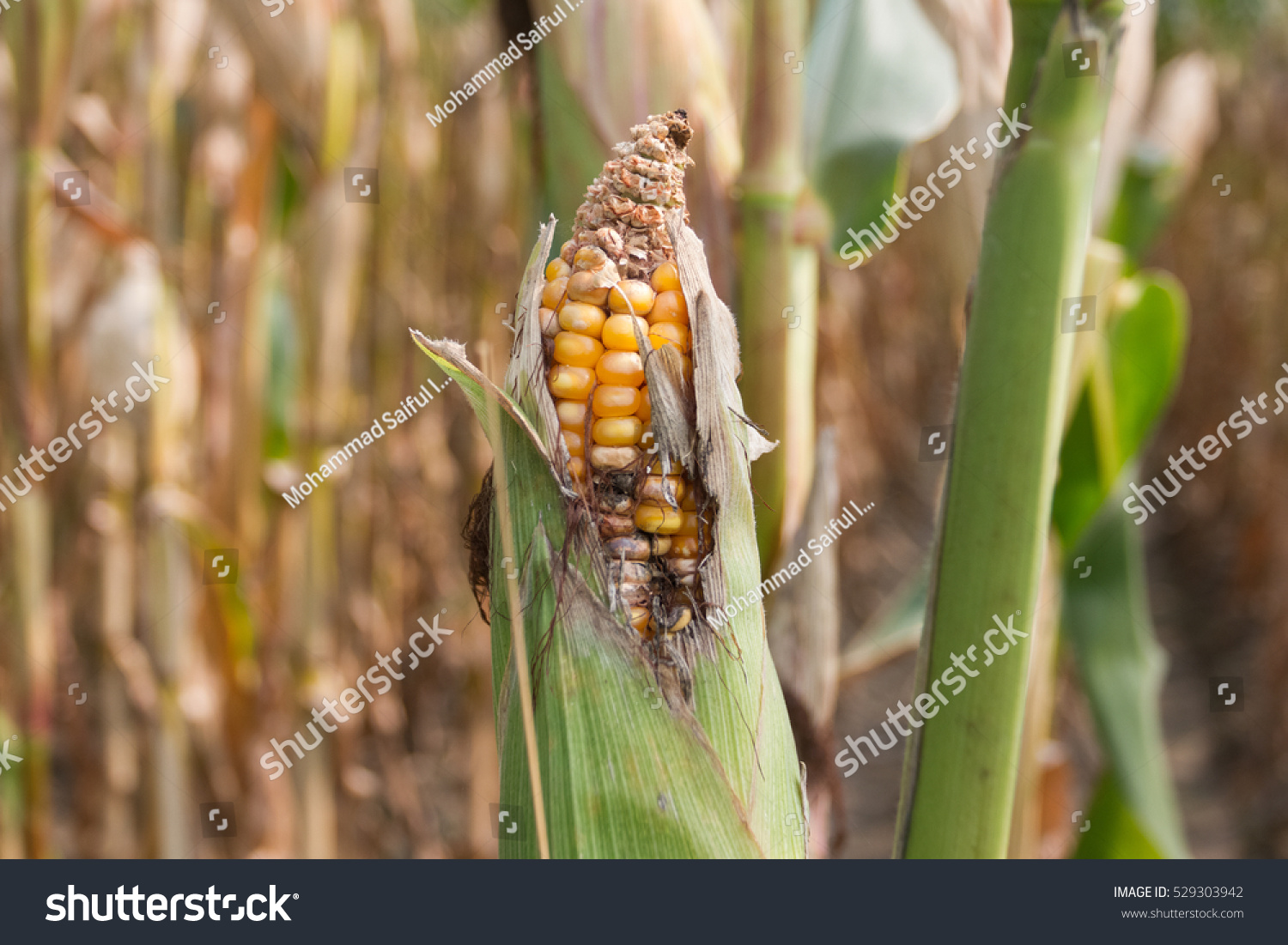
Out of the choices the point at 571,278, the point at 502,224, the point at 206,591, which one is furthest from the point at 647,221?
the point at 502,224

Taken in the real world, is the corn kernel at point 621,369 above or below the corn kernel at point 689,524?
above

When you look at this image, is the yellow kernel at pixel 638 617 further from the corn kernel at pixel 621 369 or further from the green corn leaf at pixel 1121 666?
the green corn leaf at pixel 1121 666

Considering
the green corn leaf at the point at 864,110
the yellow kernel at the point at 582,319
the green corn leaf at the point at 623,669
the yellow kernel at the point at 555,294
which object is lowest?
the green corn leaf at the point at 623,669

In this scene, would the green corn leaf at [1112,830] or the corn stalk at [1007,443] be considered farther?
the green corn leaf at [1112,830]

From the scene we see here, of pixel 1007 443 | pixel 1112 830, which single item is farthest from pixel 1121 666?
pixel 1007 443

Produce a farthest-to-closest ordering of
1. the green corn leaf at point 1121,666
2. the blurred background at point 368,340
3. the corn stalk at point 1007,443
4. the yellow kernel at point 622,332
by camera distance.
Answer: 1. the green corn leaf at point 1121,666
2. the blurred background at point 368,340
3. the corn stalk at point 1007,443
4. the yellow kernel at point 622,332

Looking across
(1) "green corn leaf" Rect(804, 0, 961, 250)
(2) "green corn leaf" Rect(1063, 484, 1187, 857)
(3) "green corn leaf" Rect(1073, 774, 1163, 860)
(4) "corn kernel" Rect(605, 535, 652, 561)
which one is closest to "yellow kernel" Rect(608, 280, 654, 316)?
(4) "corn kernel" Rect(605, 535, 652, 561)

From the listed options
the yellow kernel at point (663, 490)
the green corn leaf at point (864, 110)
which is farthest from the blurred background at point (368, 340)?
the yellow kernel at point (663, 490)
